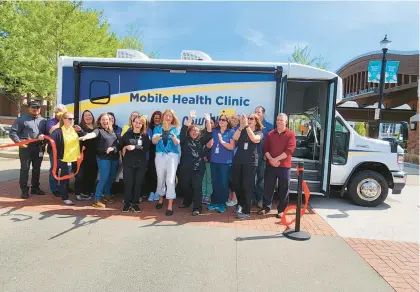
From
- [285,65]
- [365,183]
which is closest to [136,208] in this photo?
[285,65]

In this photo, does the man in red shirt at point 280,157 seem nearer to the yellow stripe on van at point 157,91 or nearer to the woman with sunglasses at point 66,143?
the yellow stripe on van at point 157,91

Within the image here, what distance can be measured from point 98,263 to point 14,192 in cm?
411

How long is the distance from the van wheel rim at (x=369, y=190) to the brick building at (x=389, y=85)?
36.3ft

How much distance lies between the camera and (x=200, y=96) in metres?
6.11

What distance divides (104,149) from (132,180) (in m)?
0.75

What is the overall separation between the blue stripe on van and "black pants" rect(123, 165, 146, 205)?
5.52 ft

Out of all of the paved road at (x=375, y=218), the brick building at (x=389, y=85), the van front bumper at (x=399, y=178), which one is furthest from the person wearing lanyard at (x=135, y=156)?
the brick building at (x=389, y=85)

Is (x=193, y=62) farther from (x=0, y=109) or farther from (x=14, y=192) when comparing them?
(x=0, y=109)

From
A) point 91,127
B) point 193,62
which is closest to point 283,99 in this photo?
point 193,62

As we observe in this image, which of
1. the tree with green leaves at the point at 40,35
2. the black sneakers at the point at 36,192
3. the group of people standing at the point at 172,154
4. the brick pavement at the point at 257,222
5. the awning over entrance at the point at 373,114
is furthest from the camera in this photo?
the awning over entrance at the point at 373,114

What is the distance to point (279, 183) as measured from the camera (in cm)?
548

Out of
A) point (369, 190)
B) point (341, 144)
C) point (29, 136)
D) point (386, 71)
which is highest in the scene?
point (386, 71)

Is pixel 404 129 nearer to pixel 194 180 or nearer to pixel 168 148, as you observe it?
pixel 194 180

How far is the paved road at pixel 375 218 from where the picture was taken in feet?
17.0
